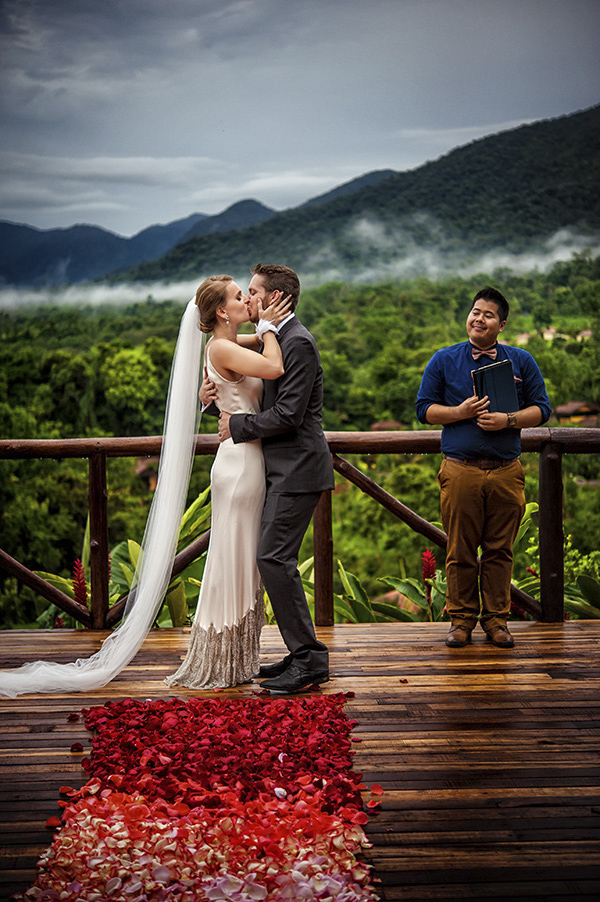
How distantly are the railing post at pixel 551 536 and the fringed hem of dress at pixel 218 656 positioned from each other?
58.6 inches

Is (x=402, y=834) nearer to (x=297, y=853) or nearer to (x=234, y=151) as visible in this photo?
(x=297, y=853)

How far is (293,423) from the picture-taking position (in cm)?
293

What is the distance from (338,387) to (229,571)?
18290 millimetres

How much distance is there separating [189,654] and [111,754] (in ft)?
2.24

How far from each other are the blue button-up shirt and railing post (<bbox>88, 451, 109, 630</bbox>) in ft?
4.80

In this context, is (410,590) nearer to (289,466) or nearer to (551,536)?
(551,536)

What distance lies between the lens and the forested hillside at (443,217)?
83.5 ft

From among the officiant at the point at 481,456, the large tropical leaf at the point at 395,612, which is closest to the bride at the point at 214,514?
the officiant at the point at 481,456

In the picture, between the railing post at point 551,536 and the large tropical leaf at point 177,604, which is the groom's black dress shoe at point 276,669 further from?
the railing post at point 551,536

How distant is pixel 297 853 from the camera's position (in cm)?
187

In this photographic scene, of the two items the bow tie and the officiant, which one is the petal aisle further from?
the bow tie

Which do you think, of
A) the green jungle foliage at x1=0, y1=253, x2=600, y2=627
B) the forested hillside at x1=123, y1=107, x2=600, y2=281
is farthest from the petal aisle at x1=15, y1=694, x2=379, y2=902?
the forested hillside at x1=123, y1=107, x2=600, y2=281

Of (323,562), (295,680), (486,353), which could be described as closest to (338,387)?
(323,562)

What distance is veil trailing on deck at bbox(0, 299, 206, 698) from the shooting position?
3094 millimetres
